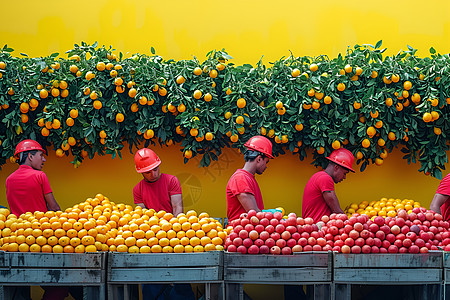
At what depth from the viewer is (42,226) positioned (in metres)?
5.18

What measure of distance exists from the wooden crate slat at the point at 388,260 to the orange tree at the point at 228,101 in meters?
2.02

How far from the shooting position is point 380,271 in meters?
4.94

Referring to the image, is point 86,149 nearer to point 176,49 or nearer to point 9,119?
point 9,119

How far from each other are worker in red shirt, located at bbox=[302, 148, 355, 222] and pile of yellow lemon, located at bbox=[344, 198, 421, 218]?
0.49m

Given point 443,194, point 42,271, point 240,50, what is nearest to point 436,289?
point 443,194

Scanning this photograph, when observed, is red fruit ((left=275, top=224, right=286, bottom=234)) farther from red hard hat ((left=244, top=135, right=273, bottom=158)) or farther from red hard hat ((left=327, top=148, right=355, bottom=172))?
red hard hat ((left=327, top=148, right=355, bottom=172))

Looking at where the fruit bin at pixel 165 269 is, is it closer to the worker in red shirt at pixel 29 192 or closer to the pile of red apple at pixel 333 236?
the pile of red apple at pixel 333 236

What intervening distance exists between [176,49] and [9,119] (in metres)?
2.19

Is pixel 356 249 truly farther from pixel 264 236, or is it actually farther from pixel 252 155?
pixel 252 155

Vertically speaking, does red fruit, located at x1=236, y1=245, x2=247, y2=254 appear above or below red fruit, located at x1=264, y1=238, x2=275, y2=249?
below

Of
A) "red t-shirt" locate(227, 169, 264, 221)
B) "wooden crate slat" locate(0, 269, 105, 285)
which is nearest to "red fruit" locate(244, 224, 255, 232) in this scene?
"red t-shirt" locate(227, 169, 264, 221)

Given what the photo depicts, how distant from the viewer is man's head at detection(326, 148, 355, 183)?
650 centimetres

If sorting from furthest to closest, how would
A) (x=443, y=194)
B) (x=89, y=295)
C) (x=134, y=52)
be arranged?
(x=134, y=52) < (x=443, y=194) < (x=89, y=295)

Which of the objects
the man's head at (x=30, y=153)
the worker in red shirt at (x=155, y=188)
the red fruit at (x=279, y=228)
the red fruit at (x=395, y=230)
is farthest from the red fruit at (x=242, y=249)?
the man's head at (x=30, y=153)
